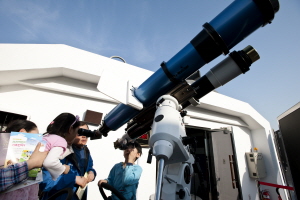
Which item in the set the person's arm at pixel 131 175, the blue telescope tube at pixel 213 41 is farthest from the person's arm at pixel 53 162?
the person's arm at pixel 131 175

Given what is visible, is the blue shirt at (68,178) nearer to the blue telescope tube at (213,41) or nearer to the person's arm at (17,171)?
the person's arm at (17,171)

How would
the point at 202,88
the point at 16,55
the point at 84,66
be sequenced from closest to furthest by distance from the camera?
the point at 202,88
the point at 16,55
the point at 84,66

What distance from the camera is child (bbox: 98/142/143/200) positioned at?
6.00 feet

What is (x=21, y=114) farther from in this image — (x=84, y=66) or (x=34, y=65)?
(x=84, y=66)

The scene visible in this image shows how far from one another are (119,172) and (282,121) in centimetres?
228

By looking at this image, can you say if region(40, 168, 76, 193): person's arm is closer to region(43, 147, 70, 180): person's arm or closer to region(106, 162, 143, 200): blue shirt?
region(43, 147, 70, 180): person's arm

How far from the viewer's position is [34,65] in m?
2.56

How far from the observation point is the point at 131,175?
1.88m

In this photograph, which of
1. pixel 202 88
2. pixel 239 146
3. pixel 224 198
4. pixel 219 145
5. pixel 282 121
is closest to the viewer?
pixel 202 88

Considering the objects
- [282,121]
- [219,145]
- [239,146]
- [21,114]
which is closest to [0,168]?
[21,114]

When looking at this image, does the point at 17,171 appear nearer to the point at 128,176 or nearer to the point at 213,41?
the point at 128,176

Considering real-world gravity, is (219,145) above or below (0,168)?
above

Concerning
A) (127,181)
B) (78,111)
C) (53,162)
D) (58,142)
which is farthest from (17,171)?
(78,111)

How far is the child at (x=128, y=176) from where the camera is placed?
1.83 meters
